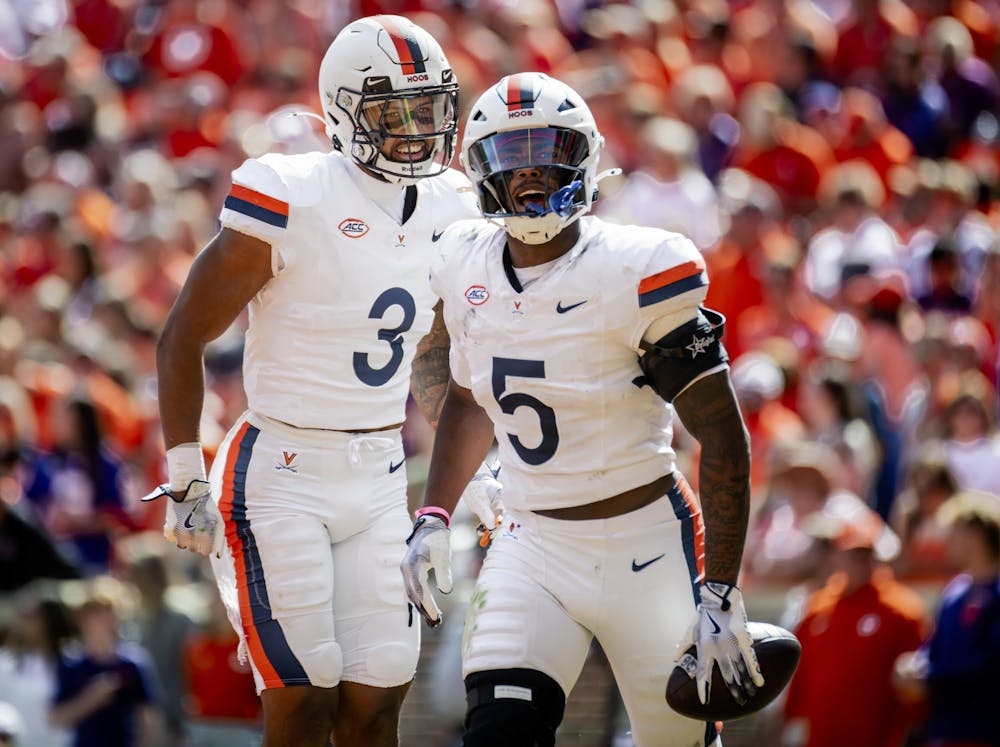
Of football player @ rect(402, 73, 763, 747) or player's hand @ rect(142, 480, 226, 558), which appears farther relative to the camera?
player's hand @ rect(142, 480, 226, 558)

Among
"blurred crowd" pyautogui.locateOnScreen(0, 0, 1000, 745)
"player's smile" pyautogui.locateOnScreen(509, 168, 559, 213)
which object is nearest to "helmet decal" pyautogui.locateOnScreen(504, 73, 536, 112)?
"player's smile" pyautogui.locateOnScreen(509, 168, 559, 213)

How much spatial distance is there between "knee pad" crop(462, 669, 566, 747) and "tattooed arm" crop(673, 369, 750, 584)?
50 centimetres

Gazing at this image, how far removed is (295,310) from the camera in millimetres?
5316

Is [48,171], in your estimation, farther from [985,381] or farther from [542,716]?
[542,716]

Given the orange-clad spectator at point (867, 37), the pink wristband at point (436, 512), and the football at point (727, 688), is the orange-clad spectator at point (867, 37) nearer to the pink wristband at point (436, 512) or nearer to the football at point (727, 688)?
the pink wristband at point (436, 512)

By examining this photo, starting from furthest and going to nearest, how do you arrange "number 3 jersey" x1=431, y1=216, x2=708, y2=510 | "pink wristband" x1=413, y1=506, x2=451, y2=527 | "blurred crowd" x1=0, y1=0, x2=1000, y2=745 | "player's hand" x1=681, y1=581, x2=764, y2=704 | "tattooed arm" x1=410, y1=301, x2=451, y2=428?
1. "blurred crowd" x1=0, y1=0, x2=1000, y2=745
2. "tattooed arm" x1=410, y1=301, x2=451, y2=428
3. "pink wristband" x1=413, y1=506, x2=451, y2=527
4. "number 3 jersey" x1=431, y1=216, x2=708, y2=510
5. "player's hand" x1=681, y1=581, x2=764, y2=704

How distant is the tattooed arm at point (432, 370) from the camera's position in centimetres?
566

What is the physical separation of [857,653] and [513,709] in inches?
114

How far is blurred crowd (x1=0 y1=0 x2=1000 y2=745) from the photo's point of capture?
330 inches

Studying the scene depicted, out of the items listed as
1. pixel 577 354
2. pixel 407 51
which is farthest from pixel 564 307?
pixel 407 51

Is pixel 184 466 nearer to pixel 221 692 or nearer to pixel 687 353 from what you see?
pixel 687 353

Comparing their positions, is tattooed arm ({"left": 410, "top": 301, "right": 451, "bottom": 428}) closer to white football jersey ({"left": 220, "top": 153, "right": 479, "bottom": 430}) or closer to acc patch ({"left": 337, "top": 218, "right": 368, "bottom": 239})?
white football jersey ({"left": 220, "top": 153, "right": 479, "bottom": 430})

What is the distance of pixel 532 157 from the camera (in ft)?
15.9

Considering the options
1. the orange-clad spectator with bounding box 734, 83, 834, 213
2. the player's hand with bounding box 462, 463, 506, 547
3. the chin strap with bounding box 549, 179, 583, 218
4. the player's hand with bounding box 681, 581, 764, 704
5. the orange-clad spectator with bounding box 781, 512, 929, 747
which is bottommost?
the orange-clad spectator with bounding box 734, 83, 834, 213
